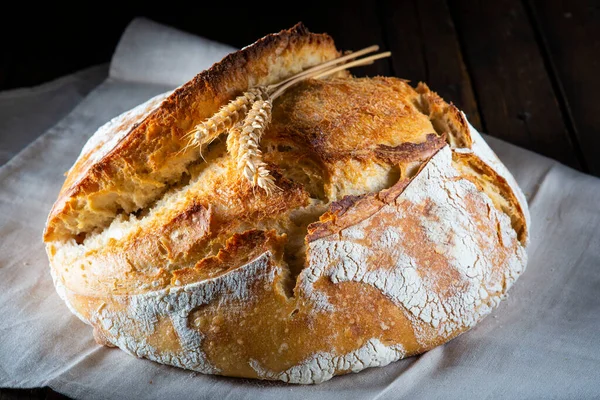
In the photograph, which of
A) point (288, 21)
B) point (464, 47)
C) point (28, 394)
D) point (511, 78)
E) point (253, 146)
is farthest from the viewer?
point (288, 21)

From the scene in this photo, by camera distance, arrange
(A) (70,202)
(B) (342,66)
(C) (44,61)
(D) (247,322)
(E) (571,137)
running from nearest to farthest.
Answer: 1. (D) (247,322)
2. (A) (70,202)
3. (B) (342,66)
4. (E) (571,137)
5. (C) (44,61)

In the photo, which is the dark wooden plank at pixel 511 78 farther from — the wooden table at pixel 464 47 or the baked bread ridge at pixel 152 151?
the baked bread ridge at pixel 152 151

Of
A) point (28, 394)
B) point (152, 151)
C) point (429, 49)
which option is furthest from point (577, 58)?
point (28, 394)

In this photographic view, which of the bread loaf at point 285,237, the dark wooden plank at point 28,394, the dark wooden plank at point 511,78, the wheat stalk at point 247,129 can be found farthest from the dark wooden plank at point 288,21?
the dark wooden plank at point 28,394

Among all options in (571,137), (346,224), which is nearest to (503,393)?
(346,224)

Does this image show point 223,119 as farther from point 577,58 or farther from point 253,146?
point 577,58

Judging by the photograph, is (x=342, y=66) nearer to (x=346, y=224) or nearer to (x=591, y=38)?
(x=346, y=224)

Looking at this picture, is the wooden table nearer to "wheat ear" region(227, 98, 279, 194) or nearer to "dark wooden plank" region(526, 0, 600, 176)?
"dark wooden plank" region(526, 0, 600, 176)
